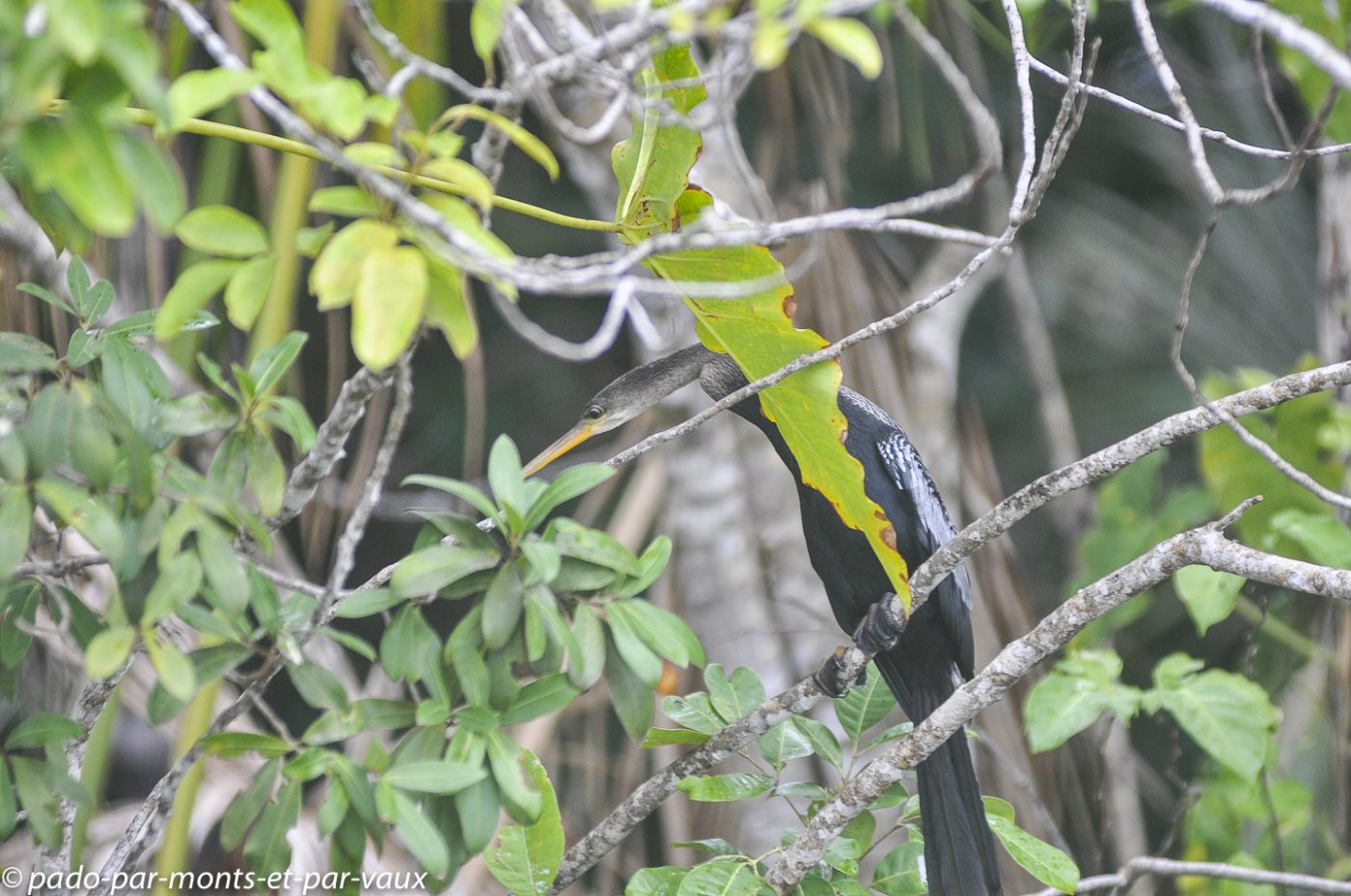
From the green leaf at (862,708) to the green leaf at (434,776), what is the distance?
2.39ft

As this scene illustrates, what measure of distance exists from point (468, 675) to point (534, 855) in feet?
1.44

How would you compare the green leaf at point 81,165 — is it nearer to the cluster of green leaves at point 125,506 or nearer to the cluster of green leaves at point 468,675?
the cluster of green leaves at point 125,506

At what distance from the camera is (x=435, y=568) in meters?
0.96

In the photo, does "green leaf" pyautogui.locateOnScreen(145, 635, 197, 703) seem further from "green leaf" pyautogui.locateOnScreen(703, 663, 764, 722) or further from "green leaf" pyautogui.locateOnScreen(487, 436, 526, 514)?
"green leaf" pyautogui.locateOnScreen(703, 663, 764, 722)

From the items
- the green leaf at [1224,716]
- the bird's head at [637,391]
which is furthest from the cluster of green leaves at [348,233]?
the green leaf at [1224,716]

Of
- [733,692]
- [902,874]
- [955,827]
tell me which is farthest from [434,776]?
[955,827]

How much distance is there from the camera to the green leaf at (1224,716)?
176cm

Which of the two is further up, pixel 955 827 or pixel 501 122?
pixel 501 122

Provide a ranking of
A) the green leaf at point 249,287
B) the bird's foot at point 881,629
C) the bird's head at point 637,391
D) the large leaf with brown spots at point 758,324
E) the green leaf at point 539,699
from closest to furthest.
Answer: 1. the green leaf at point 249,287
2. the green leaf at point 539,699
3. the large leaf with brown spots at point 758,324
4. the bird's foot at point 881,629
5. the bird's head at point 637,391

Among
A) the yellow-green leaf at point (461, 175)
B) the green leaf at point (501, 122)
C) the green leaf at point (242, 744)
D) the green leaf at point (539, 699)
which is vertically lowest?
the green leaf at point (242, 744)

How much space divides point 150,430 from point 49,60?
403mm

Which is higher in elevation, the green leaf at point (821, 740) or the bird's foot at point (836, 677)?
the bird's foot at point (836, 677)

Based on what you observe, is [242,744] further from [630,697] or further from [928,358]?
[928,358]

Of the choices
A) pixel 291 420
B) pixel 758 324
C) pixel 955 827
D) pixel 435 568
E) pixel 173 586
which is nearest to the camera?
pixel 173 586
